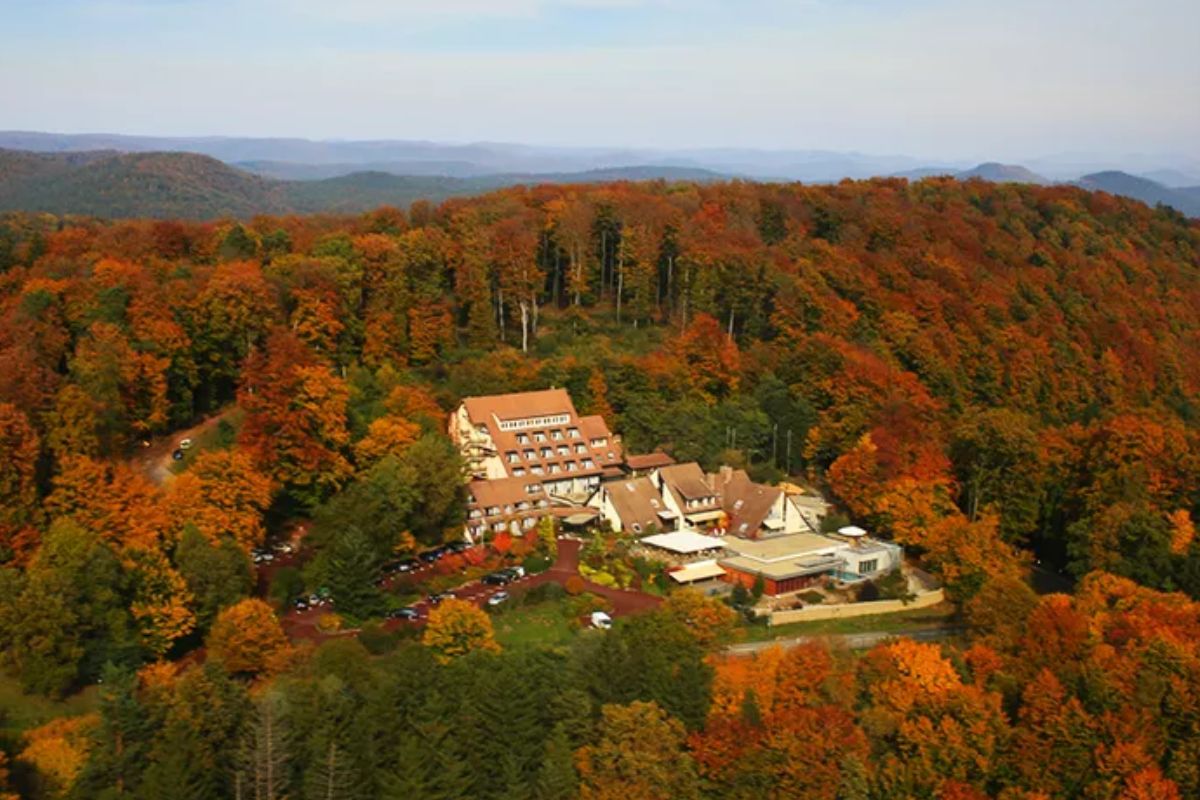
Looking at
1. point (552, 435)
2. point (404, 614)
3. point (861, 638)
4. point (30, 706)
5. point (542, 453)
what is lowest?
point (861, 638)

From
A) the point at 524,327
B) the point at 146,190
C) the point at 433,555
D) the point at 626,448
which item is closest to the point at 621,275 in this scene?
the point at 524,327

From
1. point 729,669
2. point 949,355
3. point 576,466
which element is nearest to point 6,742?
point 729,669

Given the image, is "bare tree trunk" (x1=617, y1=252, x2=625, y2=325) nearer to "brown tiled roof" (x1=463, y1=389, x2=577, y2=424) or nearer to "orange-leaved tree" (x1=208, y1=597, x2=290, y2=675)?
"brown tiled roof" (x1=463, y1=389, x2=577, y2=424)

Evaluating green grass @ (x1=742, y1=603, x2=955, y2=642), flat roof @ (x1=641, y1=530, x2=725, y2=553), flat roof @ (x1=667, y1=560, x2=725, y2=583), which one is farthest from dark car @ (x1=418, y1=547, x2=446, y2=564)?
green grass @ (x1=742, y1=603, x2=955, y2=642)

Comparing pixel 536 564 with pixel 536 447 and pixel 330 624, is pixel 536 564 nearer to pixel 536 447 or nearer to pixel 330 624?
pixel 330 624

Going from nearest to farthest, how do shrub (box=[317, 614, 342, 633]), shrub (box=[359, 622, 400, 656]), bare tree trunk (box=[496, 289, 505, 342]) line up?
shrub (box=[359, 622, 400, 656]) < shrub (box=[317, 614, 342, 633]) < bare tree trunk (box=[496, 289, 505, 342])

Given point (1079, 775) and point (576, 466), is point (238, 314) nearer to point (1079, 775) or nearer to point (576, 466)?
point (576, 466)
